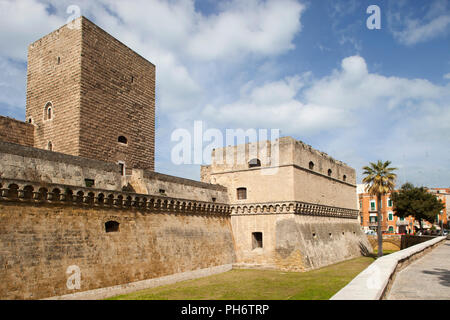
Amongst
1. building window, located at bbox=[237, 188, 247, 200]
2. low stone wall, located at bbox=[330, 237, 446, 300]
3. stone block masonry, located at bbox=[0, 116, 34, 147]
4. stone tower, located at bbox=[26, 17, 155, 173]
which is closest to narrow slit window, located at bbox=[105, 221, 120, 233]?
stone tower, located at bbox=[26, 17, 155, 173]

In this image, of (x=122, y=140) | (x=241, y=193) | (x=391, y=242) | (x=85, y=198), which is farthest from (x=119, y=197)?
(x=391, y=242)

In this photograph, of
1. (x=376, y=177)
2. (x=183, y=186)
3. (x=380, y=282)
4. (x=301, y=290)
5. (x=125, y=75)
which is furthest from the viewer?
(x=376, y=177)

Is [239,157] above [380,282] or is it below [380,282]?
above

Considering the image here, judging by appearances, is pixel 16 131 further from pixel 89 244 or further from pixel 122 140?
pixel 89 244

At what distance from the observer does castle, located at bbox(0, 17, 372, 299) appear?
13.7 m

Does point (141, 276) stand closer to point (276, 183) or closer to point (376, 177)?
point (276, 183)

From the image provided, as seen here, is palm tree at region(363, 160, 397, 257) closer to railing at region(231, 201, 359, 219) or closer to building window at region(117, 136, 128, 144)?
railing at region(231, 201, 359, 219)

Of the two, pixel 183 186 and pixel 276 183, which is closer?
pixel 183 186

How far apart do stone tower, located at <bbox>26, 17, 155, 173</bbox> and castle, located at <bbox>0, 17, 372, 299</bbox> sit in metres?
0.07

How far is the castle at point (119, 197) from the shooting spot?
1373 cm

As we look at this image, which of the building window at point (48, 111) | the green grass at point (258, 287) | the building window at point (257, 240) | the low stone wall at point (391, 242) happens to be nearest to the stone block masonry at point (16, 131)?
the building window at point (48, 111)
